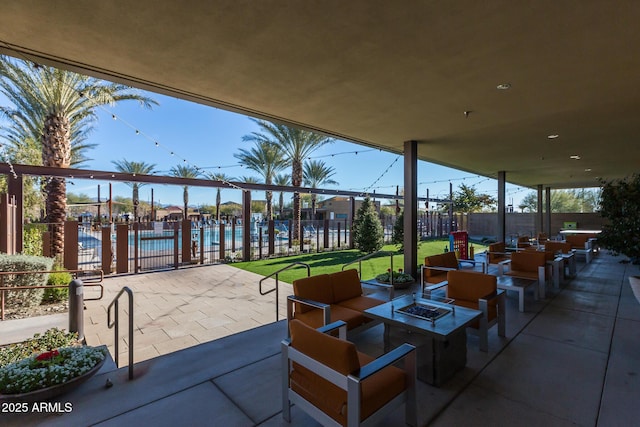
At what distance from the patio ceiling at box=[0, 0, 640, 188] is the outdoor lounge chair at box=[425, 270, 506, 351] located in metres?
2.48

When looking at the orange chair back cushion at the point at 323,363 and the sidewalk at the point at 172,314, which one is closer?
the orange chair back cushion at the point at 323,363

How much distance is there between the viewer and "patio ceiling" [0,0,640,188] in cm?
244

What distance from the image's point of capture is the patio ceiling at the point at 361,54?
8.01 ft

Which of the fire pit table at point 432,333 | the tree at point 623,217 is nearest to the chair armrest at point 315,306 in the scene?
the fire pit table at point 432,333

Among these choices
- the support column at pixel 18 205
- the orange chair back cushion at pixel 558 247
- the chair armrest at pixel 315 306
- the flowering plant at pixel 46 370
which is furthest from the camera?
the orange chair back cushion at pixel 558 247

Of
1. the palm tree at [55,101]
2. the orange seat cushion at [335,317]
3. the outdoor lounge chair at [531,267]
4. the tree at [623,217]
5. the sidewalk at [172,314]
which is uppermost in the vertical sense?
the palm tree at [55,101]

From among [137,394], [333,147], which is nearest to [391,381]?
[137,394]

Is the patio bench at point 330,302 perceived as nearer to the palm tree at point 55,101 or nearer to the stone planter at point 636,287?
the stone planter at point 636,287

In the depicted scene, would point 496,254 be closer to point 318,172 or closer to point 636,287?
point 636,287

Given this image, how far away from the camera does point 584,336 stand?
3773 millimetres

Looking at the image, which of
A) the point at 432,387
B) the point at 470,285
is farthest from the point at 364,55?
the point at 432,387

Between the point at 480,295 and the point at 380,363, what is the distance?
2452mm

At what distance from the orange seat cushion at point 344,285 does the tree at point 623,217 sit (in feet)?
14.3

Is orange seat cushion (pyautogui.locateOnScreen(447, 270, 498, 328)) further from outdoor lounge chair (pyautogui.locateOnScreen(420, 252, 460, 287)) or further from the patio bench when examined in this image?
outdoor lounge chair (pyautogui.locateOnScreen(420, 252, 460, 287))
